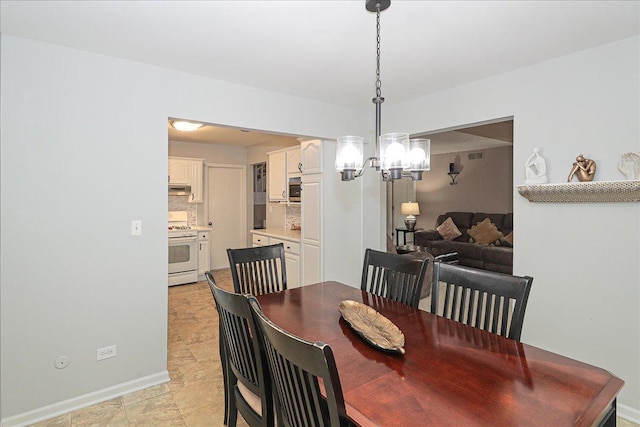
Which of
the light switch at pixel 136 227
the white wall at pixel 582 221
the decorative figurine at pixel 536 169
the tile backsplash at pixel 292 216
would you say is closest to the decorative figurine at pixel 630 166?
the white wall at pixel 582 221

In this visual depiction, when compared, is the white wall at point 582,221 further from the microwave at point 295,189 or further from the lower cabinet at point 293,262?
the microwave at point 295,189

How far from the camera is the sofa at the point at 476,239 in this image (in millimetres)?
5480

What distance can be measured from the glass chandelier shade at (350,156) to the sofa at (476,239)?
4.29m

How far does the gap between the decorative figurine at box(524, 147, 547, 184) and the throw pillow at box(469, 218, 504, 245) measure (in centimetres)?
400

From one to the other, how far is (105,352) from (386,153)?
7.82 feet

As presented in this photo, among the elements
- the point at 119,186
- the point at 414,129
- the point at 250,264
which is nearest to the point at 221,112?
the point at 119,186

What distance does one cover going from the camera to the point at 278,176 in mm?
5559

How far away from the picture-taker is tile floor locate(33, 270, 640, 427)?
7.12 feet

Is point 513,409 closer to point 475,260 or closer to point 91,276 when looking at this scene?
point 91,276

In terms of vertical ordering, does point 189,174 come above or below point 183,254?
above

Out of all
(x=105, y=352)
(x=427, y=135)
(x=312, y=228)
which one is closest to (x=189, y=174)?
(x=312, y=228)

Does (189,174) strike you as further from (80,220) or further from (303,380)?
(303,380)

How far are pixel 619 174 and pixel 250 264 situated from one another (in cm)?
255

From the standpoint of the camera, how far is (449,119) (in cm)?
322
